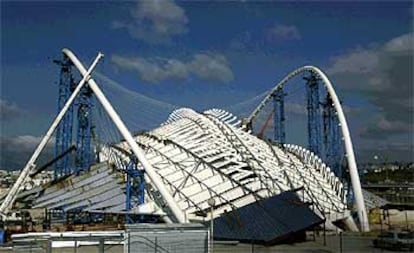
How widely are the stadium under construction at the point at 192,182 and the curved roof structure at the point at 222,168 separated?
9 cm

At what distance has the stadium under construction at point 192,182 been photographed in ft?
136

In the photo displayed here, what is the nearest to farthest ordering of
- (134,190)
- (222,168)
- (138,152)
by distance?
(138,152) → (222,168) → (134,190)

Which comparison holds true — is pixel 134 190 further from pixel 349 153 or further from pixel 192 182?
pixel 349 153

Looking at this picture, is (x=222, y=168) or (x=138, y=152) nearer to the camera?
(x=138, y=152)

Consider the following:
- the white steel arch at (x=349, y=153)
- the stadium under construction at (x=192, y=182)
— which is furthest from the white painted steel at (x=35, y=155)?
the white steel arch at (x=349, y=153)

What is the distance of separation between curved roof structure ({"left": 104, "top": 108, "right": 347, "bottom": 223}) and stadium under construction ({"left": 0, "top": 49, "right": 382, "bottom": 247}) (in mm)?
87

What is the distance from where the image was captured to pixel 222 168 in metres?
45.6

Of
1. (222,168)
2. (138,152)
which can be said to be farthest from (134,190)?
(222,168)

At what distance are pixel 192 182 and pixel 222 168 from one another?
2791mm

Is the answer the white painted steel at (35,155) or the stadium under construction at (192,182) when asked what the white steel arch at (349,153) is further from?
the white painted steel at (35,155)

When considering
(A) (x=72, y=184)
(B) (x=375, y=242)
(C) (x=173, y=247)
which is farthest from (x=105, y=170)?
(C) (x=173, y=247)

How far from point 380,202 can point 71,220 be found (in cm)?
4051

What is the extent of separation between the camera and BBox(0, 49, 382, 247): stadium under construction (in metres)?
41.3

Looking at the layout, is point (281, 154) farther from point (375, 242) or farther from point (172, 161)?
point (375, 242)
